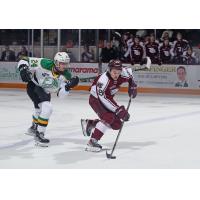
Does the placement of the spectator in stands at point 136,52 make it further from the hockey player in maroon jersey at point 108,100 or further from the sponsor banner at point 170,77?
the hockey player in maroon jersey at point 108,100

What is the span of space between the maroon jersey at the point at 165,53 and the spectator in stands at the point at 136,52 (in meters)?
0.43

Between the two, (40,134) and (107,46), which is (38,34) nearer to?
(107,46)

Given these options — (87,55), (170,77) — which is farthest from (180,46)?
(87,55)

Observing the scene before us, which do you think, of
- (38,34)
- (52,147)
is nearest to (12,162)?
(52,147)

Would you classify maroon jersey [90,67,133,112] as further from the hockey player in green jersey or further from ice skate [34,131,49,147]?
ice skate [34,131,49,147]

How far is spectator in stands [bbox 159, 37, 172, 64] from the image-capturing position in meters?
10.8

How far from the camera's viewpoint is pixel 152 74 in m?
10.8

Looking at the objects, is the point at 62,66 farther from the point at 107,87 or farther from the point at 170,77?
the point at 170,77

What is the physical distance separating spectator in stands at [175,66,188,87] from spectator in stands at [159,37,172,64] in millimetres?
328

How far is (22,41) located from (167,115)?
6.05 metres

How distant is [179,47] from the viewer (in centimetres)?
1071

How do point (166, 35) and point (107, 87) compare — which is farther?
point (166, 35)

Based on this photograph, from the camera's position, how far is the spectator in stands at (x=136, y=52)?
10.9m

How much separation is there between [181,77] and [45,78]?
21.4 ft
